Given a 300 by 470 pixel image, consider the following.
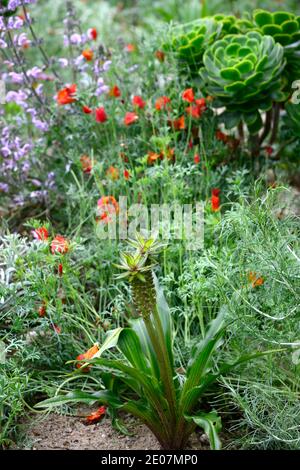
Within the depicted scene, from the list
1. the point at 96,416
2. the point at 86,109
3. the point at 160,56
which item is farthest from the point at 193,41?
the point at 96,416

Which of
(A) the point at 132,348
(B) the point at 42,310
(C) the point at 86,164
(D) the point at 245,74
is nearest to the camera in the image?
(A) the point at 132,348

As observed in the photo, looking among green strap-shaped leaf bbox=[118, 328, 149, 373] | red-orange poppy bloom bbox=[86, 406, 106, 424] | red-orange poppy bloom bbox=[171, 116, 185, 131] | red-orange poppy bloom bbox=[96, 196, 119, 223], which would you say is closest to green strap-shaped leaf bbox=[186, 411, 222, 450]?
green strap-shaped leaf bbox=[118, 328, 149, 373]

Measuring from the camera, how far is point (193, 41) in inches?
116

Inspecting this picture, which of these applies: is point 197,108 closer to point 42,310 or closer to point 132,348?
point 42,310

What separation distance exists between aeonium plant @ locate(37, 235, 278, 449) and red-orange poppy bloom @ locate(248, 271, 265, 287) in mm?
121

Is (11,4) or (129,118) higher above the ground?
(11,4)

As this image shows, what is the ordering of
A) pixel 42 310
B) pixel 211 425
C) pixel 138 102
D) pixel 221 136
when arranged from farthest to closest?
pixel 221 136 < pixel 138 102 < pixel 42 310 < pixel 211 425

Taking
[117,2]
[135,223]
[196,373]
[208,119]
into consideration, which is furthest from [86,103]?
[117,2]

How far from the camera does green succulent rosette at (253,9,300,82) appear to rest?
115 inches

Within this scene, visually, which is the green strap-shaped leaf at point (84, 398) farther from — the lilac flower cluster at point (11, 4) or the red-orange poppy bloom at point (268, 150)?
the lilac flower cluster at point (11, 4)

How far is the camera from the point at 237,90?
2742 millimetres

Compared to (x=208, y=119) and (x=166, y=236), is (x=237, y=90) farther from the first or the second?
(x=166, y=236)

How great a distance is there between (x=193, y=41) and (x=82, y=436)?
162 cm

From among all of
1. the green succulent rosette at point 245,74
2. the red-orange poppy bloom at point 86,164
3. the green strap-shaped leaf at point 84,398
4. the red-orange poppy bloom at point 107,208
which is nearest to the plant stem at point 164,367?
the green strap-shaped leaf at point 84,398
